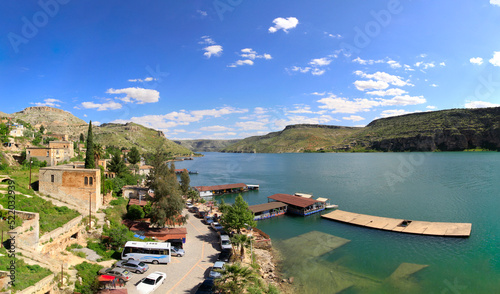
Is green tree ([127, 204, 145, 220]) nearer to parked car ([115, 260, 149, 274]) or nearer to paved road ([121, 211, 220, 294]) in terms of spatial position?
paved road ([121, 211, 220, 294])

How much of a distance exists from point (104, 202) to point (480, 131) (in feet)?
713

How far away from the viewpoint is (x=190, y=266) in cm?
2327

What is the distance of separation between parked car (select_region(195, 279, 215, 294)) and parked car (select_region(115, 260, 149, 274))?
18.4 ft

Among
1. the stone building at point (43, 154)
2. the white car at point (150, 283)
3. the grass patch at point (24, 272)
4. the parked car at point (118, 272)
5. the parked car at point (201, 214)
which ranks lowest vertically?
the parked car at point (201, 214)

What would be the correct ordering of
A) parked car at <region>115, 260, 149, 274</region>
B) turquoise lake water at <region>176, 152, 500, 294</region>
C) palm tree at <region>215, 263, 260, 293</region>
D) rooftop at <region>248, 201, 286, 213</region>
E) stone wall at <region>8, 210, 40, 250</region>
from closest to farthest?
1. palm tree at <region>215, 263, 260, 293</region>
2. stone wall at <region>8, 210, 40, 250</region>
3. parked car at <region>115, 260, 149, 274</region>
4. turquoise lake water at <region>176, 152, 500, 294</region>
5. rooftop at <region>248, 201, 286, 213</region>

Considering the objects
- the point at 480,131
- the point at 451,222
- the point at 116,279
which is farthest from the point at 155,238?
the point at 480,131

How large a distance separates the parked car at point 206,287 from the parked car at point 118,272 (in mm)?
5782

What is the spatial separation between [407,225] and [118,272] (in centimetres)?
4157

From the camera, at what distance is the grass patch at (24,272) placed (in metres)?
13.1

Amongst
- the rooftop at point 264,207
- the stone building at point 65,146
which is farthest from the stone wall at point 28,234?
the stone building at point 65,146

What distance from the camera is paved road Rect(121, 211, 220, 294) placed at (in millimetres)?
19252

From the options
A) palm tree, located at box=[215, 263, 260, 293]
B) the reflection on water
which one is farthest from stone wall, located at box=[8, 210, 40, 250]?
the reflection on water

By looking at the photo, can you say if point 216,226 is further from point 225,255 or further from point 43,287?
point 43,287

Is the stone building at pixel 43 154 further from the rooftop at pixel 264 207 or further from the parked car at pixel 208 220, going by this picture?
the rooftop at pixel 264 207
